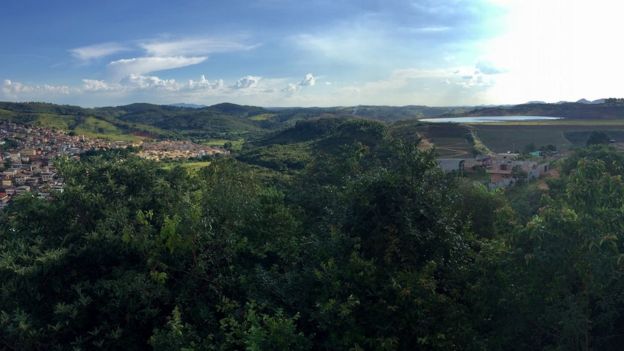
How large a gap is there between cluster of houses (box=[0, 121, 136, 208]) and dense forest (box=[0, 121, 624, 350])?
33700 millimetres

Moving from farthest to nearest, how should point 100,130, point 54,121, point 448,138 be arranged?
point 54,121 < point 100,130 < point 448,138

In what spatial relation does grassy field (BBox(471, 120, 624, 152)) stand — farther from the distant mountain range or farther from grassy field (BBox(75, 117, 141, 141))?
grassy field (BBox(75, 117, 141, 141))

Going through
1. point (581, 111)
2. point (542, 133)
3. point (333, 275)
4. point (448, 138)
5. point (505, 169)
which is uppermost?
point (581, 111)

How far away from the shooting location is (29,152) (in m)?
80.6

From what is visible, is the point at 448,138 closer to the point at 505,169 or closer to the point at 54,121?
the point at 505,169

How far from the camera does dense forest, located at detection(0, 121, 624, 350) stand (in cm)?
784

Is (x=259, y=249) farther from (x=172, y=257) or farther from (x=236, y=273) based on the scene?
(x=172, y=257)

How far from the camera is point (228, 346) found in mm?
8008

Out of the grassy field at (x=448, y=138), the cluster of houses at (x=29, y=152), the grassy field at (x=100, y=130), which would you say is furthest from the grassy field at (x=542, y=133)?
the grassy field at (x=100, y=130)

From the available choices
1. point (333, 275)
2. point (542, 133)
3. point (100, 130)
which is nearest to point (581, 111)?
point (542, 133)

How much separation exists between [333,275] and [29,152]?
89.8 m

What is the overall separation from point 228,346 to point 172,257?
302 cm

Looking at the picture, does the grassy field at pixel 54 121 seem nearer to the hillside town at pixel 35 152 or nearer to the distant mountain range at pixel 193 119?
the distant mountain range at pixel 193 119

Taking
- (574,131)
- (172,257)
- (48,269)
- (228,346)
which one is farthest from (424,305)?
(574,131)
